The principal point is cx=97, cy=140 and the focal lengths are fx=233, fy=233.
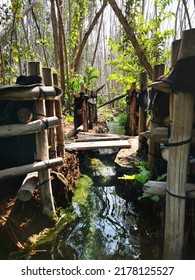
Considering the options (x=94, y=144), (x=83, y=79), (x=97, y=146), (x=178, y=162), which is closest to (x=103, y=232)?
(x=178, y=162)

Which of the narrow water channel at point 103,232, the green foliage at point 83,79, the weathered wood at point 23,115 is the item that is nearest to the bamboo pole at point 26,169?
the weathered wood at point 23,115

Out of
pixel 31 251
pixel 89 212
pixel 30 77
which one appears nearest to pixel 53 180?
pixel 89 212

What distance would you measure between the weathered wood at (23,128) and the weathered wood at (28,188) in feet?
2.04

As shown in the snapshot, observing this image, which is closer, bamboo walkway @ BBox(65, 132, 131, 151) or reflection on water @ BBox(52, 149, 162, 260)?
reflection on water @ BBox(52, 149, 162, 260)

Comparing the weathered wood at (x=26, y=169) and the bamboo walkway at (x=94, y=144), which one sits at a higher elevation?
the weathered wood at (x=26, y=169)

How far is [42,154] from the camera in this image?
3137 millimetres

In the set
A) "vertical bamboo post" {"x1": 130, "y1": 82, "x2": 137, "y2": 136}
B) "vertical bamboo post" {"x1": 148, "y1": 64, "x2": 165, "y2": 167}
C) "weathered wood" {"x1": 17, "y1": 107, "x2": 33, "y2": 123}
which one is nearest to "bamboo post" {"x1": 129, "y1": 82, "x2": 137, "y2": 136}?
"vertical bamboo post" {"x1": 130, "y1": 82, "x2": 137, "y2": 136}

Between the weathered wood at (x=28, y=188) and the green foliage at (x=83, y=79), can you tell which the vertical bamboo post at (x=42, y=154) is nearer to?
the weathered wood at (x=28, y=188)

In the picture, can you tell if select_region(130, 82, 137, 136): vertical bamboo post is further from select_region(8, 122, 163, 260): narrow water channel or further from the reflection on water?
the reflection on water

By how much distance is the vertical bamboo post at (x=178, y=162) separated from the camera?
2008 millimetres

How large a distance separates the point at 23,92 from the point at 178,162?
1.89 meters

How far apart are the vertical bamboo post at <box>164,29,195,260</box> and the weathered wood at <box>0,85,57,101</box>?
5.47 ft

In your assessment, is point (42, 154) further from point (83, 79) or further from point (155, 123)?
point (83, 79)

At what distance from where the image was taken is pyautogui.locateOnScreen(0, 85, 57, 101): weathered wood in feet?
8.55
